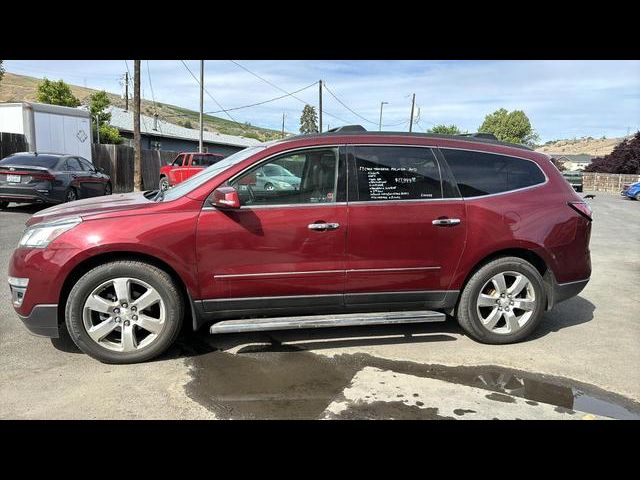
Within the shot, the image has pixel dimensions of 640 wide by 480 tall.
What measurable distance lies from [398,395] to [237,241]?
1.69m

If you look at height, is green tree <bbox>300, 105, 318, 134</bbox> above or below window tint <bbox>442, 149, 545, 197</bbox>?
above

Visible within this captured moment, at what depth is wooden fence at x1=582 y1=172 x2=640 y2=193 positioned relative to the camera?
43.4m

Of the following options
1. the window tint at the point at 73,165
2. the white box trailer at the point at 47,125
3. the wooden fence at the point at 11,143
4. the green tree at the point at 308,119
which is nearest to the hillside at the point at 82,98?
the green tree at the point at 308,119

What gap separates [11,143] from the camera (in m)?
16.5

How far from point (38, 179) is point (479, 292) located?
10.6 meters

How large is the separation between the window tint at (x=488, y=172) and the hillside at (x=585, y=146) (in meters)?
133

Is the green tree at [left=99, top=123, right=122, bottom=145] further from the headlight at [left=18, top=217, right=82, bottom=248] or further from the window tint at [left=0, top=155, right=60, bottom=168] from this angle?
the headlight at [left=18, top=217, right=82, bottom=248]

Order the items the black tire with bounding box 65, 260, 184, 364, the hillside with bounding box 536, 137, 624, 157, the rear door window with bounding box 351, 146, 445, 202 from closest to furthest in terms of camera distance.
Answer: the black tire with bounding box 65, 260, 184, 364
the rear door window with bounding box 351, 146, 445, 202
the hillside with bounding box 536, 137, 624, 157

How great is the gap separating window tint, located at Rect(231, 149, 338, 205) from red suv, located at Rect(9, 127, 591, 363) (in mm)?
12

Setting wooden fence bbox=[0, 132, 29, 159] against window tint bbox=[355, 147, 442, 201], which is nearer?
window tint bbox=[355, 147, 442, 201]

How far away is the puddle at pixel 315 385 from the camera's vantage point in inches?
127

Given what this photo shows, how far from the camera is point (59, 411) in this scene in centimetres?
312

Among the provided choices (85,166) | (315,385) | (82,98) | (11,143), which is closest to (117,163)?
(11,143)

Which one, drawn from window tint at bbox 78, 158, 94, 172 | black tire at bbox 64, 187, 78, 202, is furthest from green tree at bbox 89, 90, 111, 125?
black tire at bbox 64, 187, 78, 202
